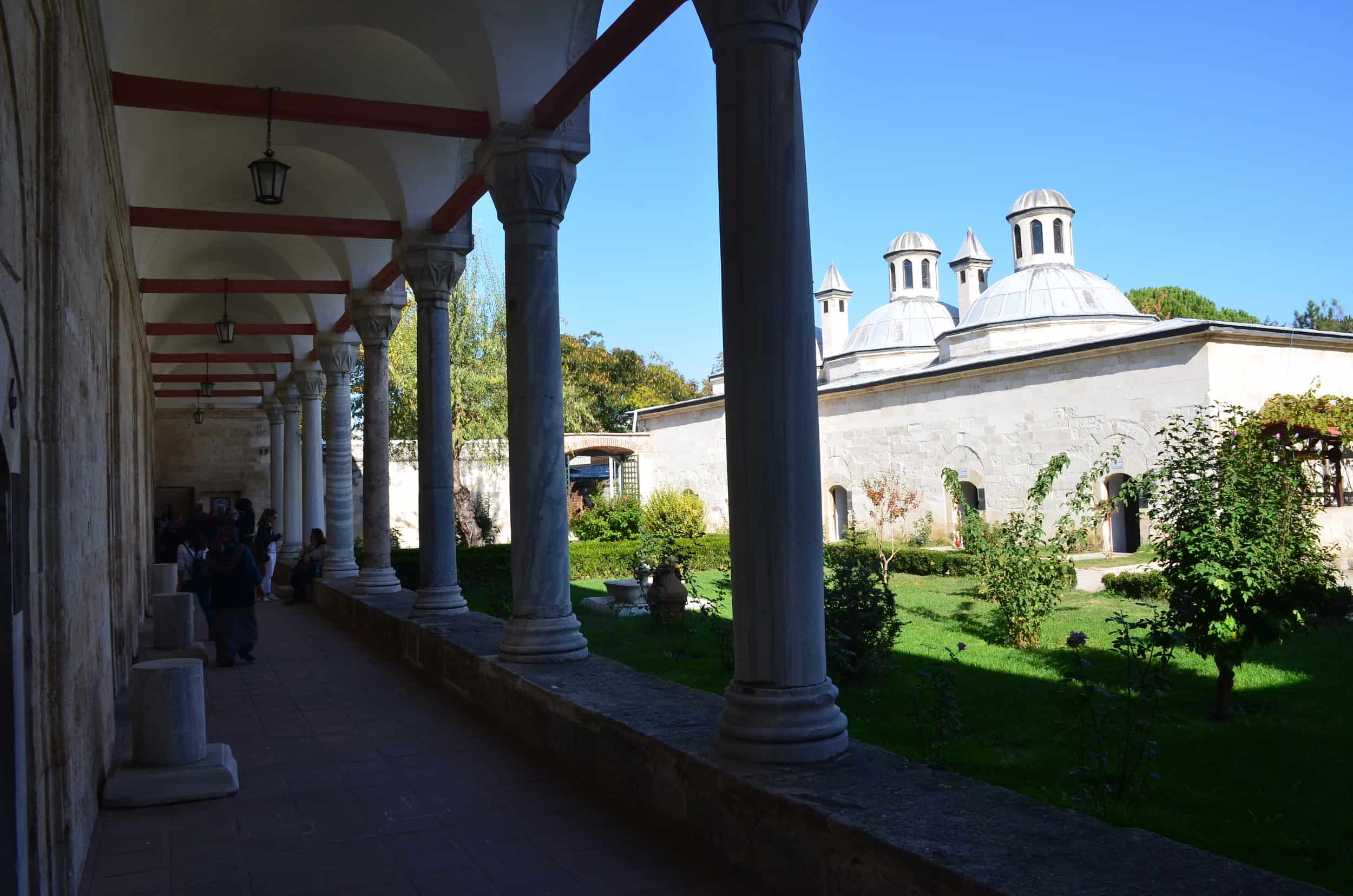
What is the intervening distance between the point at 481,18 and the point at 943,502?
59.9 ft

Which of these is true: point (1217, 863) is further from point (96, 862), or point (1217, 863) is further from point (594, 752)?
point (96, 862)

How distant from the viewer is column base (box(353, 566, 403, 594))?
10.6m

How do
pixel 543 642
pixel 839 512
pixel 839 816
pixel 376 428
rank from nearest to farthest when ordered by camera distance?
1. pixel 839 816
2. pixel 543 642
3. pixel 376 428
4. pixel 839 512

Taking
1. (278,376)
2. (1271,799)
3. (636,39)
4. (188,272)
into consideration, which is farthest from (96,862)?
(278,376)

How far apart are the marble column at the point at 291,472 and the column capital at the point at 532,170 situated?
11.8 metres

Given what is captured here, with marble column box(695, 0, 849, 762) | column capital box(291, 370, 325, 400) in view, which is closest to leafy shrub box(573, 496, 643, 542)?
column capital box(291, 370, 325, 400)

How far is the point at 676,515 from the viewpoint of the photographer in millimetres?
22094

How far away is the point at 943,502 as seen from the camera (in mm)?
22656

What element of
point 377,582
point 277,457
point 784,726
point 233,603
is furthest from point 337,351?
point 784,726

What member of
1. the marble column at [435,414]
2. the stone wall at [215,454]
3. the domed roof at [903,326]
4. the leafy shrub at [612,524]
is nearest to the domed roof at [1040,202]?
→ the domed roof at [903,326]

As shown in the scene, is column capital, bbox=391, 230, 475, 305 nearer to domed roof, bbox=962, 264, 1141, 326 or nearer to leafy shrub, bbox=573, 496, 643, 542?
leafy shrub, bbox=573, 496, 643, 542

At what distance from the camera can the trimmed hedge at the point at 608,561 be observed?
1611 cm

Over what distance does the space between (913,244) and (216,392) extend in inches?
1258

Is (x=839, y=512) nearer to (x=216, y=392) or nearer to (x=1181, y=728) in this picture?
(x=216, y=392)
